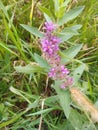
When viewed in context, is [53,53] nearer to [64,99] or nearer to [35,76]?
[64,99]

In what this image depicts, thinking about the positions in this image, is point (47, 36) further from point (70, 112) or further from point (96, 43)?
point (96, 43)

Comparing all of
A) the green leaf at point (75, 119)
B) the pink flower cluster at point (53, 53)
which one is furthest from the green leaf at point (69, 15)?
the green leaf at point (75, 119)

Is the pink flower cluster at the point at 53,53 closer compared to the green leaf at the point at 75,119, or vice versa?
the pink flower cluster at the point at 53,53

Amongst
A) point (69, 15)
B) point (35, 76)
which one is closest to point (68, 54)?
point (69, 15)

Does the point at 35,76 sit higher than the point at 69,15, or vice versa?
the point at 69,15

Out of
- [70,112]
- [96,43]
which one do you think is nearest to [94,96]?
[70,112]

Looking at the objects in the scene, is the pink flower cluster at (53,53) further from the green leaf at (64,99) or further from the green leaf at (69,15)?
the green leaf at (69,15)

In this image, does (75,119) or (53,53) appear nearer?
(53,53)
